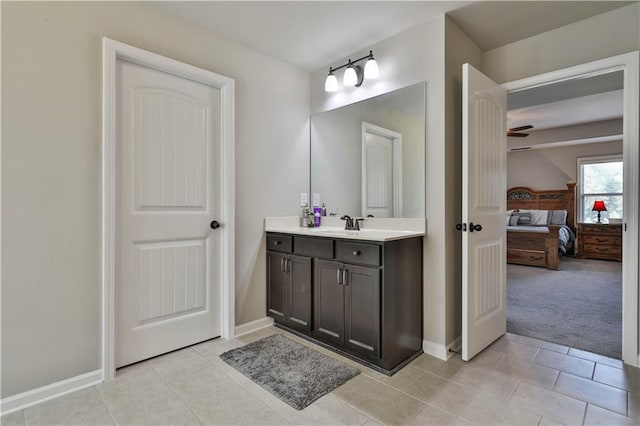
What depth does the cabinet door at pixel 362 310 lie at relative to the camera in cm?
211

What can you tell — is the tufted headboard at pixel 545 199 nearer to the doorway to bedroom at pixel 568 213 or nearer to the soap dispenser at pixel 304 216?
the doorway to bedroom at pixel 568 213

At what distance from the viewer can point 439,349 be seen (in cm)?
235

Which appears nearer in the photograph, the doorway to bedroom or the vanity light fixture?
the vanity light fixture

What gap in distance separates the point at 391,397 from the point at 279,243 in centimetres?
149

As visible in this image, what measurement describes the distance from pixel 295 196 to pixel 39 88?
199 centimetres

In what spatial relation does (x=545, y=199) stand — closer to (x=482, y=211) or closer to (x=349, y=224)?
(x=482, y=211)

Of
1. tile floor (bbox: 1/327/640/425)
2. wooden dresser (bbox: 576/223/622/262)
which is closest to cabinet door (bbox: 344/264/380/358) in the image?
tile floor (bbox: 1/327/640/425)

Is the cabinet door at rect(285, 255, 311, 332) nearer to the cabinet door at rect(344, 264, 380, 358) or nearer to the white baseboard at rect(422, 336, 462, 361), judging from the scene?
the cabinet door at rect(344, 264, 380, 358)

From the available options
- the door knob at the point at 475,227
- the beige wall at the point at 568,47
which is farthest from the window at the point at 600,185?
the door knob at the point at 475,227

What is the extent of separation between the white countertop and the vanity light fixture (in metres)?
1.20

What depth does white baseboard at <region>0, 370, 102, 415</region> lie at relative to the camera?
5.61 ft

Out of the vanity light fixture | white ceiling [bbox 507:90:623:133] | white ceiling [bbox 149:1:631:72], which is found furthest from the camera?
white ceiling [bbox 507:90:623:133]

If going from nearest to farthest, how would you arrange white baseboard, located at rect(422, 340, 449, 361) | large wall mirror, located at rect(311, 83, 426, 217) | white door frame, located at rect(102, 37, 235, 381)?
white door frame, located at rect(102, 37, 235, 381) < white baseboard, located at rect(422, 340, 449, 361) < large wall mirror, located at rect(311, 83, 426, 217)

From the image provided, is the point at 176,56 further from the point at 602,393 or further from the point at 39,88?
the point at 602,393
